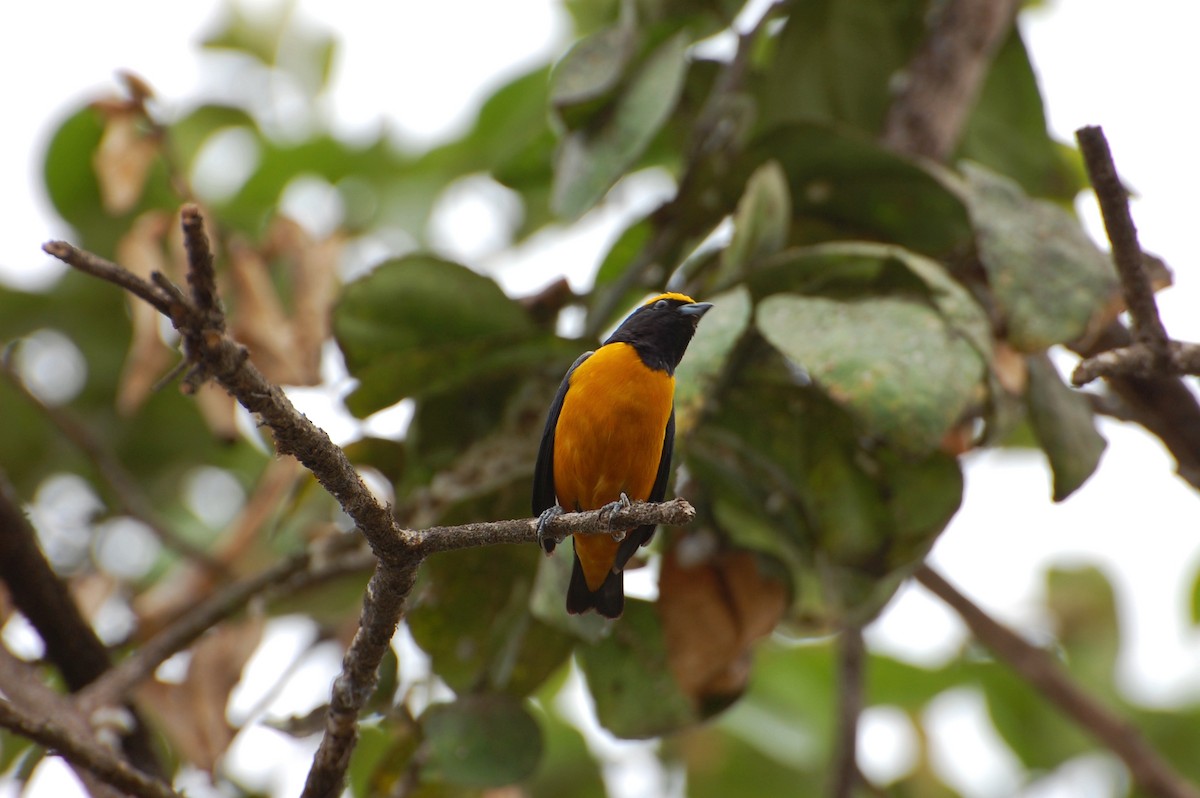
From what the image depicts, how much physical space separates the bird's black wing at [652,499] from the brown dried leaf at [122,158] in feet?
6.52

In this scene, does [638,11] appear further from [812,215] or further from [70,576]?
[70,576]

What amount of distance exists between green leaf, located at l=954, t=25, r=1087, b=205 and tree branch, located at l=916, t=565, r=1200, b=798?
1.64 metres

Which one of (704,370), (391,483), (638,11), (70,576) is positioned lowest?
(70,576)

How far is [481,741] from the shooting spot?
2984mm

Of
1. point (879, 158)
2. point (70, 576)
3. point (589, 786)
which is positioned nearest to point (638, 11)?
point (879, 158)

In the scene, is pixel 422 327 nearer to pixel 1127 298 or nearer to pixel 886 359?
pixel 886 359

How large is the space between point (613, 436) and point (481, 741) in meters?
0.91

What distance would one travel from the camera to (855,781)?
12.9ft

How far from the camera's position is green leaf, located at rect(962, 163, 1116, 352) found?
9.15 feet

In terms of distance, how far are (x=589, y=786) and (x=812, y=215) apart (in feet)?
10.0

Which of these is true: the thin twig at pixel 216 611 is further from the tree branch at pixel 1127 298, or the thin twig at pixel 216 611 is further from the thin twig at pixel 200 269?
the tree branch at pixel 1127 298

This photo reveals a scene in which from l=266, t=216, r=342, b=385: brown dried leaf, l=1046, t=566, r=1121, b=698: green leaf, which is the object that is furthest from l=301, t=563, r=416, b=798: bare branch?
l=1046, t=566, r=1121, b=698: green leaf

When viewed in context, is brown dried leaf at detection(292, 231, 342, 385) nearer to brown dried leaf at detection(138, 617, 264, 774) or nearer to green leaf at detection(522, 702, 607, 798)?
brown dried leaf at detection(138, 617, 264, 774)

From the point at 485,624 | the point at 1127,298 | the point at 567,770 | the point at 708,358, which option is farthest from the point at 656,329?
the point at 567,770
